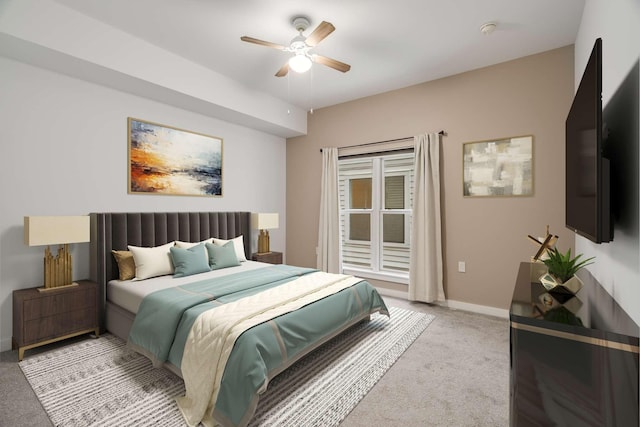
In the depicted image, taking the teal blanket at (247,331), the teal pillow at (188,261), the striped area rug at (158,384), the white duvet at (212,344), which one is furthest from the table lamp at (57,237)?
the white duvet at (212,344)

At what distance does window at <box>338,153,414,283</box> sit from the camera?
448cm

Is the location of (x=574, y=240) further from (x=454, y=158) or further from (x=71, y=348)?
(x=71, y=348)

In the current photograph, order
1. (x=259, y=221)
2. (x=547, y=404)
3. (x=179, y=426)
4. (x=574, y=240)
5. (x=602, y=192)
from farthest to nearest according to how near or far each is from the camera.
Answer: (x=259, y=221) < (x=574, y=240) < (x=179, y=426) < (x=602, y=192) < (x=547, y=404)

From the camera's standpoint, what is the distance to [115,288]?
9.51ft

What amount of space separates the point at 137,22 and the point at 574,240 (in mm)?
4732

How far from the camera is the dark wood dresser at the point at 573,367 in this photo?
997 millimetres

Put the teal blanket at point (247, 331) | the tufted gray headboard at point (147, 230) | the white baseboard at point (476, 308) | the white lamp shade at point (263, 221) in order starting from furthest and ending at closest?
the white lamp shade at point (263, 221) < the white baseboard at point (476, 308) < the tufted gray headboard at point (147, 230) < the teal blanket at point (247, 331)

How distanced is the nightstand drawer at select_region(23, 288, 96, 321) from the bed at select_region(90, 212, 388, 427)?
16 centimetres

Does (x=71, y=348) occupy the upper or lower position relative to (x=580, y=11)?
lower

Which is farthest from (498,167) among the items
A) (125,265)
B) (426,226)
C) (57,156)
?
(57,156)

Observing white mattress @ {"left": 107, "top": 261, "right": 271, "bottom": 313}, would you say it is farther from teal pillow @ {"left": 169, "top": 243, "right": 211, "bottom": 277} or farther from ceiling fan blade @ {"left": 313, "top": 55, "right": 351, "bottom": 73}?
ceiling fan blade @ {"left": 313, "top": 55, "right": 351, "bottom": 73}

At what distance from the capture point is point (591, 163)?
1407mm

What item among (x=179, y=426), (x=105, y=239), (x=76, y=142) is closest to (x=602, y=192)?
(x=179, y=426)

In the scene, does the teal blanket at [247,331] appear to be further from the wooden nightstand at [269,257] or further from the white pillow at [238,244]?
the wooden nightstand at [269,257]
